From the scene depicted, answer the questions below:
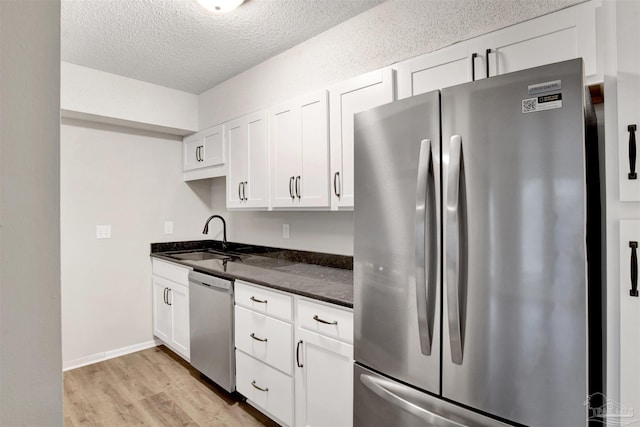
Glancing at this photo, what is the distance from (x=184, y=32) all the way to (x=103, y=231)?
6.31 ft

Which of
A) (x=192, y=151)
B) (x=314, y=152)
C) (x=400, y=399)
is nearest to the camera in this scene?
(x=400, y=399)

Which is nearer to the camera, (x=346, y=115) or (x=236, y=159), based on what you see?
(x=346, y=115)

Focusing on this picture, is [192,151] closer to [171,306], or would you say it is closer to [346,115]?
[171,306]

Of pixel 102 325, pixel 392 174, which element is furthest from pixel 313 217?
pixel 102 325

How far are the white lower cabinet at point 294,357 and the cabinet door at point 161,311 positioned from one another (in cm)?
117

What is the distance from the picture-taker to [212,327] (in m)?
2.43

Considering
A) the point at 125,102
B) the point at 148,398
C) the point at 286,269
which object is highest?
the point at 125,102

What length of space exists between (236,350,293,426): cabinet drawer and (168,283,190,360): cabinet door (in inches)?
30.1

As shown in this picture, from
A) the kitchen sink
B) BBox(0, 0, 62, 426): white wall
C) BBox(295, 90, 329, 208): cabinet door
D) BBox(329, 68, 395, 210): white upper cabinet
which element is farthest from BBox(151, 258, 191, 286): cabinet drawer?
BBox(0, 0, 62, 426): white wall

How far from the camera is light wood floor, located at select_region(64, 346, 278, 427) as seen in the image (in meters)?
2.18

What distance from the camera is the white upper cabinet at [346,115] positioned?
1857mm

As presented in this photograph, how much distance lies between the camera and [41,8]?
1.25ft

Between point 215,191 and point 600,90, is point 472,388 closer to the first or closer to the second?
point 600,90

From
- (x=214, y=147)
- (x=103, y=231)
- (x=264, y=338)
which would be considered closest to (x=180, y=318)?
(x=103, y=231)
